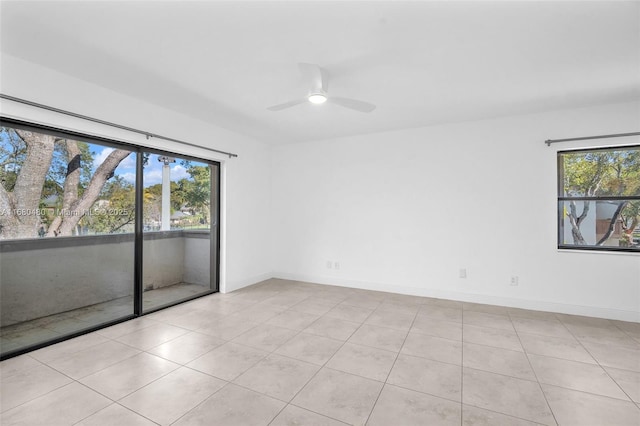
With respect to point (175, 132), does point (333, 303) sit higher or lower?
lower

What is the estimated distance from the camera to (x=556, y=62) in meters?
2.41

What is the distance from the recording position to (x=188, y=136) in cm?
374

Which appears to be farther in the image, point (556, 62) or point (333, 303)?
point (333, 303)

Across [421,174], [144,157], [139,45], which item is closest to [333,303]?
[421,174]

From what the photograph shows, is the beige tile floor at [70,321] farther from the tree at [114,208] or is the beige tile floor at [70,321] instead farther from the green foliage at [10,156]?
the green foliage at [10,156]

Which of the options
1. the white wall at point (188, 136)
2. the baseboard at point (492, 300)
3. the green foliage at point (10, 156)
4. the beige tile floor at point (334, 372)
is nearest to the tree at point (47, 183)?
the green foliage at point (10, 156)

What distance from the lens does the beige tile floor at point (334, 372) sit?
1.74m

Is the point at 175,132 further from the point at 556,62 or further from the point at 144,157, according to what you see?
the point at 556,62

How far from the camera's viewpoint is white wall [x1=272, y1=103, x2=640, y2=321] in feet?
11.2

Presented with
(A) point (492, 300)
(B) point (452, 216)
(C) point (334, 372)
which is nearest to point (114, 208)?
(C) point (334, 372)

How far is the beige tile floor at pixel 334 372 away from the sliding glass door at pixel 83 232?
0.33 metres

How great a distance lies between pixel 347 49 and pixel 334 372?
2510 mm

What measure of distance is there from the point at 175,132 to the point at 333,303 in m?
3.04

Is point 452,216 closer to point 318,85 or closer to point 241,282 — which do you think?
point 318,85
